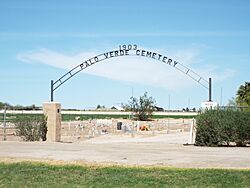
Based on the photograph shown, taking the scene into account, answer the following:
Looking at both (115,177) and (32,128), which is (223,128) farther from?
(115,177)

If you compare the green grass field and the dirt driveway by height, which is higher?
the dirt driveway

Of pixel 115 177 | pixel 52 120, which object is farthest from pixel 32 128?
pixel 115 177

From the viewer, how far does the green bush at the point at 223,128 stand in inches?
904

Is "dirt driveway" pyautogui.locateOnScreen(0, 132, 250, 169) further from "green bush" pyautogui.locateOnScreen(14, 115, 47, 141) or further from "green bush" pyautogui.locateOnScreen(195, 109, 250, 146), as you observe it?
"green bush" pyautogui.locateOnScreen(14, 115, 47, 141)

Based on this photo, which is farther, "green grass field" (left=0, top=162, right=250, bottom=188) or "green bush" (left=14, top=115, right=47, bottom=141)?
"green bush" (left=14, top=115, right=47, bottom=141)

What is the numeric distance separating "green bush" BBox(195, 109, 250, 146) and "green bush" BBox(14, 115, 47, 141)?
25.3 feet

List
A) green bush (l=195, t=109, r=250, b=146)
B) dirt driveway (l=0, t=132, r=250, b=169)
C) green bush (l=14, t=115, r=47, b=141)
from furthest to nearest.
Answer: green bush (l=14, t=115, r=47, b=141)
green bush (l=195, t=109, r=250, b=146)
dirt driveway (l=0, t=132, r=250, b=169)

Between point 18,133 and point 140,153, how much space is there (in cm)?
1064

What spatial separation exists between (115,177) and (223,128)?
36.3ft

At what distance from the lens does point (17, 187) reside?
11.9 meters

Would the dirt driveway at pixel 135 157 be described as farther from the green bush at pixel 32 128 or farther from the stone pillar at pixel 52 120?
the green bush at pixel 32 128

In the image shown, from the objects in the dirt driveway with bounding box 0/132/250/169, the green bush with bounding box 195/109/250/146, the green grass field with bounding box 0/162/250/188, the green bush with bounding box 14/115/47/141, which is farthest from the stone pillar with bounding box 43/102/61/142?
the green grass field with bounding box 0/162/250/188

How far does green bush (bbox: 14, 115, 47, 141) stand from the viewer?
86.2 feet

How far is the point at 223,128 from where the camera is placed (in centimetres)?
2298
